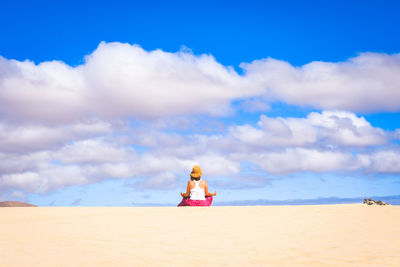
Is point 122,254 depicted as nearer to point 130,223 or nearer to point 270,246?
point 270,246

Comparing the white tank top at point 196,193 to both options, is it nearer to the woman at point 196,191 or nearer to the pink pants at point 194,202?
the woman at point 196,191

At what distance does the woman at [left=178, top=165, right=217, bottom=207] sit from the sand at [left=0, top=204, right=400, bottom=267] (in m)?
4.12

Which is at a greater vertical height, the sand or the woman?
the woman

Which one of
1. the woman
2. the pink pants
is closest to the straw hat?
the woman

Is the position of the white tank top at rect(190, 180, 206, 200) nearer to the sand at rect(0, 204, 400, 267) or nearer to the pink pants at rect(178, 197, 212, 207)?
the pink pants at rect(178, 197, 212, 207)

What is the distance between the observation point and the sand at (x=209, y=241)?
19.3 feet

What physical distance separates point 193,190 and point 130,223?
592 centimetres

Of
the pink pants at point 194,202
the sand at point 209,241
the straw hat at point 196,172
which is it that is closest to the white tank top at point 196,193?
the pink pants at point 194,202

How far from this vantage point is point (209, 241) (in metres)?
7.59

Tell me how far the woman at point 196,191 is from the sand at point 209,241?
13.5 feet

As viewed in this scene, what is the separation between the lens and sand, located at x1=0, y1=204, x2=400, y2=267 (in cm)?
589

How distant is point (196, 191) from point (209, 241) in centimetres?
853

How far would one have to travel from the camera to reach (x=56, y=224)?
10578 millimetres

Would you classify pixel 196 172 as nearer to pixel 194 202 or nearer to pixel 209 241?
pixel 194 202
